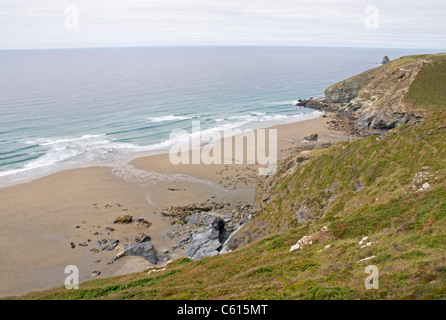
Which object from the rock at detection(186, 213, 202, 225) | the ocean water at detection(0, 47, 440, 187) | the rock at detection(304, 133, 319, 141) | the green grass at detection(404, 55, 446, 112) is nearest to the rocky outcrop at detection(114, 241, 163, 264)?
the rock at detection(186, 213, 202, 225)

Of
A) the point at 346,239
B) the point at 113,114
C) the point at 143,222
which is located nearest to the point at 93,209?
the point at 143,222

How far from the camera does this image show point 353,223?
22.8 meters

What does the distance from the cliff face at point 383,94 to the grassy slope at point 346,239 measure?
42811mm

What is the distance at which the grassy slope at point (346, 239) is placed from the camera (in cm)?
1497

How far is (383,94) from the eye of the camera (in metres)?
90.4

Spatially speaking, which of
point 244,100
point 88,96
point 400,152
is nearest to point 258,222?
point 400,152

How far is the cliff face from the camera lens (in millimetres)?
73812

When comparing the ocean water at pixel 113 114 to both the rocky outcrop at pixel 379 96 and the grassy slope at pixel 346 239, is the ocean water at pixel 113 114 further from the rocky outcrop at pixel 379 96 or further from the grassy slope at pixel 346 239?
the grassy slope at pixel 346 239

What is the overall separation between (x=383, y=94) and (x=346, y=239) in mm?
80717

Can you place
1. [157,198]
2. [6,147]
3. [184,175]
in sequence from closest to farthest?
[157,198] → [184,175] → [6,147]

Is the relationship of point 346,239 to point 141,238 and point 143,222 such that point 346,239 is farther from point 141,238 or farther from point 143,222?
point 143,222

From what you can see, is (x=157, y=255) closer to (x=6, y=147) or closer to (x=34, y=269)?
(x=34, y=269)

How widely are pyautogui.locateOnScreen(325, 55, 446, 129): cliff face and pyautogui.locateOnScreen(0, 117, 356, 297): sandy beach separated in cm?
2649
